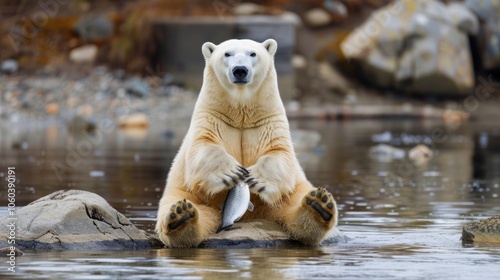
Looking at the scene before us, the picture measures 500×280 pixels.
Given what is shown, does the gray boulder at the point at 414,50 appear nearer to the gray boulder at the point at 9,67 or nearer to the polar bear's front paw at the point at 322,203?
the gray boulder at the point at 9,67

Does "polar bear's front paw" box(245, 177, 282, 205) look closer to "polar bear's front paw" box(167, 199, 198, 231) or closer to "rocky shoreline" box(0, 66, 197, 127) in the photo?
"polar bear's front paw" box(167, 199, 198, 231)

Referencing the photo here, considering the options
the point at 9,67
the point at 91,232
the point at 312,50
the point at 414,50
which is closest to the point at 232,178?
the point at 91,232

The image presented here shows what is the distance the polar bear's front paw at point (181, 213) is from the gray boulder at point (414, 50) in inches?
903

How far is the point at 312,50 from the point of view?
32.3m

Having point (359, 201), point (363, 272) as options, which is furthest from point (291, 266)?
point (359, 201)

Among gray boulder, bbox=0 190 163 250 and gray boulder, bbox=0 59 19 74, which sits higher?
gray boulder, bbox=0 59 19 74

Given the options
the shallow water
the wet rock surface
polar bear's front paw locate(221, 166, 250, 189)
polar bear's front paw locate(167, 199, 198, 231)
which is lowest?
the shallow water

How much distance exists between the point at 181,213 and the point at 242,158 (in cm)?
101

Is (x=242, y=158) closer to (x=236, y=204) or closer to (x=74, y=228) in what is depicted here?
(x=236, y=204)

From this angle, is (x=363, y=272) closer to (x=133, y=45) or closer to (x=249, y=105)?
(x=249, y=105)

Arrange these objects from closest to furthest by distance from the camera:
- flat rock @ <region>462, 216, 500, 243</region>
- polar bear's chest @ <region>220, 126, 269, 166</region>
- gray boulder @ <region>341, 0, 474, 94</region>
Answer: flat rock @ <region>462, 216, 500, 243</region> < polar bear's chest @ <region>220, 126, 269, 166</region> < gray boulder @ <region>341, 0, 474, 94</region>

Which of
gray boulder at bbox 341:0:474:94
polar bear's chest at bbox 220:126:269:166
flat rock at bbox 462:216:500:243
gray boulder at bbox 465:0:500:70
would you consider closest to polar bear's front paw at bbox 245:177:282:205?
polar bear's chest at bbox 220:126:269:166

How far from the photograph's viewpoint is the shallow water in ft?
23.3

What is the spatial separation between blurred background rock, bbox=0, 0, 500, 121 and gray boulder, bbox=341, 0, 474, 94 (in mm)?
28
